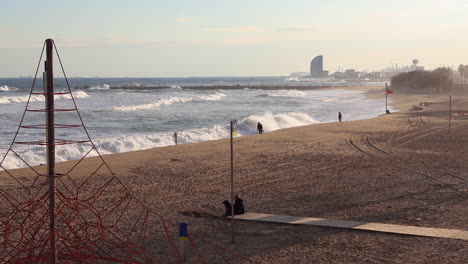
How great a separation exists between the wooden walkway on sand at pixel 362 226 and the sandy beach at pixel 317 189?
24 centimetres

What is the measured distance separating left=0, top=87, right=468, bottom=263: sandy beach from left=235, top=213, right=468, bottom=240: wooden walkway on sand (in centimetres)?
24

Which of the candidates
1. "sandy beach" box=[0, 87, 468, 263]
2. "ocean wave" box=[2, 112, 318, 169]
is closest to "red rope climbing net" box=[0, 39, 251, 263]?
"sandy beach" box=[0, 87, 468, 263]

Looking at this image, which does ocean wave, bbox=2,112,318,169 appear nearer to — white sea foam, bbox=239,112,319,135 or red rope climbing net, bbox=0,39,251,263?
white sea foam, bbox=239,112,319,135

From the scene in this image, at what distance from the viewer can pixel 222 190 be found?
16.2m

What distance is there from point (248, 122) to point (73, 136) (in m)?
14.1

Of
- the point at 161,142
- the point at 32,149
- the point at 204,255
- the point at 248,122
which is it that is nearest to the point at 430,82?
the point at 248,122

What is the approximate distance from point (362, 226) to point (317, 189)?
4270 millimetres

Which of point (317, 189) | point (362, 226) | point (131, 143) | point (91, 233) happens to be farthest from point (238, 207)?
point (131, 143)

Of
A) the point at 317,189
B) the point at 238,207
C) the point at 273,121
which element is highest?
the point at 238,207

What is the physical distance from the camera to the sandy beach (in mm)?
10602

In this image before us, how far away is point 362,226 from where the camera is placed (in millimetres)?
11898

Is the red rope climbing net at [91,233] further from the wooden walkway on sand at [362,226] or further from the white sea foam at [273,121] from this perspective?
the white sea foam at [273,121]

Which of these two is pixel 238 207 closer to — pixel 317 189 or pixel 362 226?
pixel 362 226

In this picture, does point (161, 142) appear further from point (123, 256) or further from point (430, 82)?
point (430, 82)
